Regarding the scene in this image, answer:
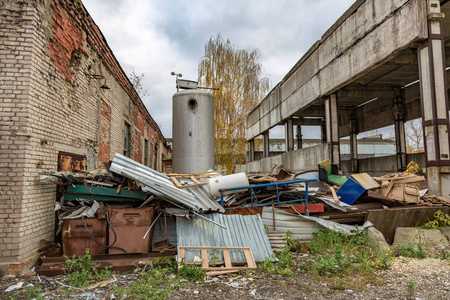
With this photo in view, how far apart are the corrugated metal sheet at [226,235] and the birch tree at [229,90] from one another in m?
15.7

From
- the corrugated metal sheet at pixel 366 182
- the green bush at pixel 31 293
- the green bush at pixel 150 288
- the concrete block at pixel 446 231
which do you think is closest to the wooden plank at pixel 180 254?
the green bush at pixel 150 288

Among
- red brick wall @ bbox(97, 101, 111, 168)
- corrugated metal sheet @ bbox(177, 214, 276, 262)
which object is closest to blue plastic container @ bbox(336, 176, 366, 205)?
corrugated metal sheet @ bbox(177, 214, 276, 262)

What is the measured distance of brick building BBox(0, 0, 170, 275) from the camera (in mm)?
4395

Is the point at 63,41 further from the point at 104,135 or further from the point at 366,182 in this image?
the point at 366,182

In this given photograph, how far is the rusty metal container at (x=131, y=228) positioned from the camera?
487cm

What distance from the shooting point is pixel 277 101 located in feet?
56.5

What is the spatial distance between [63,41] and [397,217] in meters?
7.90

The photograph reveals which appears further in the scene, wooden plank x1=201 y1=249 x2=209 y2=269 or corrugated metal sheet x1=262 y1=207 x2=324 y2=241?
corrugated metal sheet x1=262 y1=207 x2=324 y2=241

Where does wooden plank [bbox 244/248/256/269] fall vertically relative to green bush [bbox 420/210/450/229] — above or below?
below

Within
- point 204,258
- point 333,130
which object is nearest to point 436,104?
point 333,130

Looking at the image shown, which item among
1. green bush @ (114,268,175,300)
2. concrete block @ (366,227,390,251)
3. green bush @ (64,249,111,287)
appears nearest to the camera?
green bush @ (114,268,175,300)

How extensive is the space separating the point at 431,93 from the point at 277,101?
10802 mm

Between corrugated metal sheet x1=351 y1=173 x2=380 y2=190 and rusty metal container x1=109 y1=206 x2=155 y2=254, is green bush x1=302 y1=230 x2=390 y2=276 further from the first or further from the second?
rusty metal container x1=109 y1=206 x2=155 y2=254

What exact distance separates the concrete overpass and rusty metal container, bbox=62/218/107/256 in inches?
294
